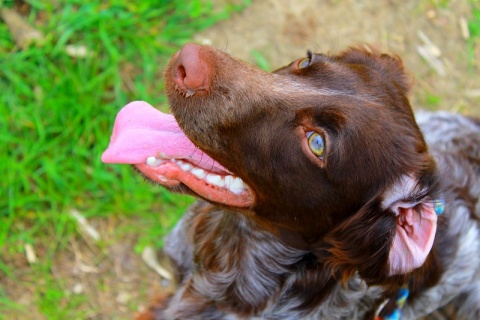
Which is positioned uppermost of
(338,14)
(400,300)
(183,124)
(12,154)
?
(183,124)

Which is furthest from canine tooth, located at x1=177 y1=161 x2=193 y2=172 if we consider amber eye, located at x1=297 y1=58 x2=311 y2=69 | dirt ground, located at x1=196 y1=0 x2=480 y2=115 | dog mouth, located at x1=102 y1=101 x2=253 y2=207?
dirt ground, located at x1=196 y1=0 x2=480 y2=115

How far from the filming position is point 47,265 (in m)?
4.47

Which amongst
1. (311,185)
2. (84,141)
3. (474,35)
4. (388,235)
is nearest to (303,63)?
(311,185)

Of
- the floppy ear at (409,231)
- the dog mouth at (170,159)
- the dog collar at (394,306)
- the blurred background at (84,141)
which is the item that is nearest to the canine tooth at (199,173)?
the dog mouth at (170,159)

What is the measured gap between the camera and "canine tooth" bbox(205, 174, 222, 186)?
9.86ft

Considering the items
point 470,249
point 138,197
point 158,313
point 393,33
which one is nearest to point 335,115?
point 470,249

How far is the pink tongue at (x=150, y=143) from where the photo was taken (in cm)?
305

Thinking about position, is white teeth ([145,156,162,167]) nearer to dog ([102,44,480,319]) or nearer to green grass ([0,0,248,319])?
dog ([102,44,480,319])

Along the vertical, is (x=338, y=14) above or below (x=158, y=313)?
above

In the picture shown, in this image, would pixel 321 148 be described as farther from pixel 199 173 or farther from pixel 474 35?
pixel 474 35

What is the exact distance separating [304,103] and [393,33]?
10.5 ft

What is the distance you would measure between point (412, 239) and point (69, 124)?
122 inches

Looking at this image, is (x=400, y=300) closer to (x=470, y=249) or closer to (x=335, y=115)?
(x=470, y=249)

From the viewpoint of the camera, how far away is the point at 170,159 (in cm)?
305
